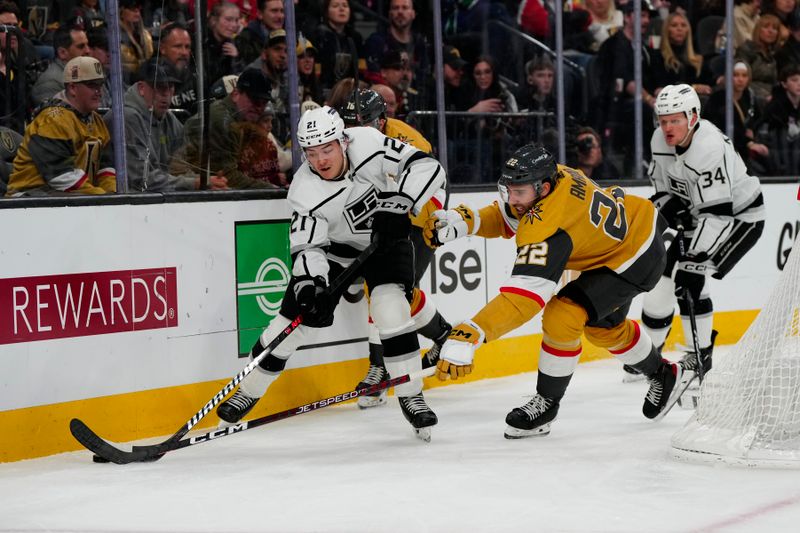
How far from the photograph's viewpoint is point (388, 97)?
5074 millimetres

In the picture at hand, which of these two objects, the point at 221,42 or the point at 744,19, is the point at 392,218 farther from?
the point at 744,19

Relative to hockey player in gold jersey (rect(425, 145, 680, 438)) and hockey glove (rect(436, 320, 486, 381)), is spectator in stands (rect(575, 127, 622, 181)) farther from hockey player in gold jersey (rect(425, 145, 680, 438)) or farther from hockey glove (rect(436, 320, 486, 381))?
hockey glove (rect(436, 320, 486, 381))

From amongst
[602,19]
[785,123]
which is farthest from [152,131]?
[785,123]

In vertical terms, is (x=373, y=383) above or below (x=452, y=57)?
below

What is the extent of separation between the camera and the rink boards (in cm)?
374

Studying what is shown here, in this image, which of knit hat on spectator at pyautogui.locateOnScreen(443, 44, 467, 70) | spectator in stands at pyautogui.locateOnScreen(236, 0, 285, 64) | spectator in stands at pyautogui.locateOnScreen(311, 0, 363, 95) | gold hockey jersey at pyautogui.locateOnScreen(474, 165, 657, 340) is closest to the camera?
gold hockey jersey at pyautogui.locateOnScreen(474, 165, 657, 340)

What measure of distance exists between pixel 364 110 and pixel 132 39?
845 millimetres

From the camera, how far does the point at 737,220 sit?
4785 millimetres

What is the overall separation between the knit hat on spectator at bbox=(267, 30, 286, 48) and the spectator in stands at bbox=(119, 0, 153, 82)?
22.9 inches

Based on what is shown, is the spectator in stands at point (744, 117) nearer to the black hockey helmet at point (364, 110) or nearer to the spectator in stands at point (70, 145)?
the black hockey helmet at point (364, 110)

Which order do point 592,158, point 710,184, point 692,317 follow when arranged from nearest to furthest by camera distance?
1. point 710,184
2. point 692,317
3. point 592,158

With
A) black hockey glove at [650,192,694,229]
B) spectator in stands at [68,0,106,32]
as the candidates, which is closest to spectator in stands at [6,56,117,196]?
spectator in stands at [68,0,106,32]

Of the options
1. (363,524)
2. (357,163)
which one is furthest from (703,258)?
(363,524)

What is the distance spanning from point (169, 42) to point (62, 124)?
1.71ft
